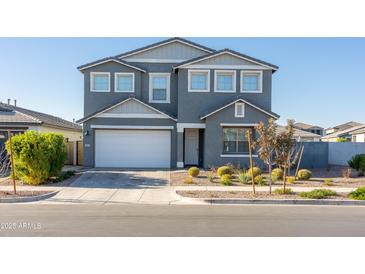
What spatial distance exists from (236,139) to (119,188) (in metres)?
8.56

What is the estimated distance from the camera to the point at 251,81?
1889 centimetres

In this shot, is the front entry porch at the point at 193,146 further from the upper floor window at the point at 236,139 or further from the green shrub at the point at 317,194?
the green shrub at the point at 317,194

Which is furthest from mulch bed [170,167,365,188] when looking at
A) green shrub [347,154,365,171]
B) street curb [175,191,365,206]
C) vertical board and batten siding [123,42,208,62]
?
vertical board and batten siding [123,42,208,62]

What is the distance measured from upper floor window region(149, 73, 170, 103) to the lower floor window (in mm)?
4917

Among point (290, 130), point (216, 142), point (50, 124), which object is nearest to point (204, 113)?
point (216, 142)

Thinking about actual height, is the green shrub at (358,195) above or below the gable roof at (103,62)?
below

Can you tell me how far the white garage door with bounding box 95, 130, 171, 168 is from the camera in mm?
18766

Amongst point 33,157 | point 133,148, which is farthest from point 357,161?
point 33,157

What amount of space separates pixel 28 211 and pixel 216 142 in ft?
38.0

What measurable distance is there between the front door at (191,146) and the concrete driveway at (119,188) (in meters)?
3.40

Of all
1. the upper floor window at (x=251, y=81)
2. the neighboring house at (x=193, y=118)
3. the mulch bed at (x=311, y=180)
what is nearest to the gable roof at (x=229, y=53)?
the neighboring house at (x=193, y=118)

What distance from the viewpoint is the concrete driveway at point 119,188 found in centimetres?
1060

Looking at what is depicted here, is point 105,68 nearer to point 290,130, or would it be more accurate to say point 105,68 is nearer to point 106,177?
point 106,177

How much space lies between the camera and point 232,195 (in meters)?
11.1
